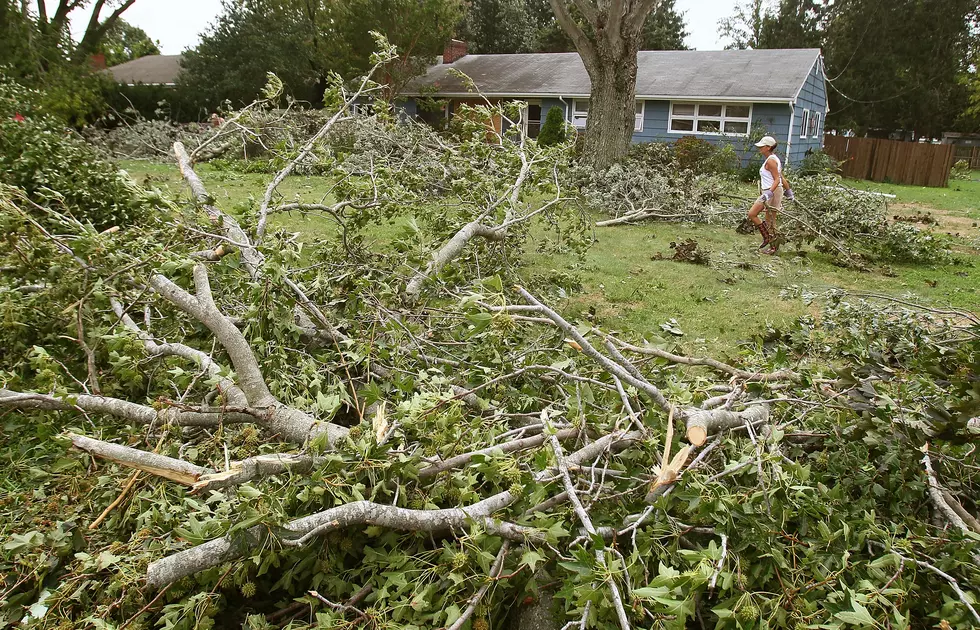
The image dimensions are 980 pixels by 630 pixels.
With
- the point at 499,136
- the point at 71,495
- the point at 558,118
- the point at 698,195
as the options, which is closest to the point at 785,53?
the point at 558,118

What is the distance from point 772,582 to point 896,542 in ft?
1.32

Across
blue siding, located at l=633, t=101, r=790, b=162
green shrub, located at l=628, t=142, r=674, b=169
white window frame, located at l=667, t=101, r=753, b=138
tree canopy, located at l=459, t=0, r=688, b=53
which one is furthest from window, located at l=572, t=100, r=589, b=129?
tree canopy, located at l=459, t=0, r=688, b=53

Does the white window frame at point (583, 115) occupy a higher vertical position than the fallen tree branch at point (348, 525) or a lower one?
higher

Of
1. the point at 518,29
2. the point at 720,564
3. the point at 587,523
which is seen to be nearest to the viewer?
the point at 720,564

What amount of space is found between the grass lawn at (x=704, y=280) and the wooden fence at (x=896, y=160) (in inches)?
549

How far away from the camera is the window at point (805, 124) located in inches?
872

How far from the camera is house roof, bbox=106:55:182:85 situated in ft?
111

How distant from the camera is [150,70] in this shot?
118ft

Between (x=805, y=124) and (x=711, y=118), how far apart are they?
12.7 ft

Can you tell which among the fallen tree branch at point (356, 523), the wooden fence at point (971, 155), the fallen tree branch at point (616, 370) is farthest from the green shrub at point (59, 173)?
the wooden fence at point (971, 155)

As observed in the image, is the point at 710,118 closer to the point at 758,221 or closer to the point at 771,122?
the point at 771,122

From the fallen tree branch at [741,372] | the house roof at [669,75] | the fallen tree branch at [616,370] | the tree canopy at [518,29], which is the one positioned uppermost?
the tree canopy at [518,29]

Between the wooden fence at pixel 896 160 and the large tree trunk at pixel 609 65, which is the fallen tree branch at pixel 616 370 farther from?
the wooden fence at pixel 896 160

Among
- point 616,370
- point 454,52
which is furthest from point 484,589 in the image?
point 454,52
